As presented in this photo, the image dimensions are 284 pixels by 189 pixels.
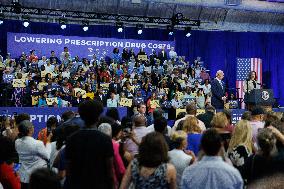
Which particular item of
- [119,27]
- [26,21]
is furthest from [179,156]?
[119,27]

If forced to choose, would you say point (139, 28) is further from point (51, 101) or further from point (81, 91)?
point (51, 101)

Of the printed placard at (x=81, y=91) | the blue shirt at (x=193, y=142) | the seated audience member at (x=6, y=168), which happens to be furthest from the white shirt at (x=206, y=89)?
the seated audience member at (x=6, y=168)

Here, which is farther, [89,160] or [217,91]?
[217,91]

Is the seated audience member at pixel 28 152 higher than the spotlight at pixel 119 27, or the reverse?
the spotlight at pixel 119 27

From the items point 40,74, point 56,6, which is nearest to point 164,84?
point 40,74

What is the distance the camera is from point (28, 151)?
5230mm

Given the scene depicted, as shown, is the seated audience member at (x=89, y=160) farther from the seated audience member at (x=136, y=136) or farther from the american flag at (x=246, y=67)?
the american flag at (x=246, y=67)

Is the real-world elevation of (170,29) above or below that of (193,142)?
above

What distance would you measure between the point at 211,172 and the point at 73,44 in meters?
16.5

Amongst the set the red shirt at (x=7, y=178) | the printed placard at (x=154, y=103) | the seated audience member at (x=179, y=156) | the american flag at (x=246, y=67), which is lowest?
the red shirt at (x=7, y=178)

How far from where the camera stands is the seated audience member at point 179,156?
4.35m

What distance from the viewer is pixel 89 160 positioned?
3.67 m

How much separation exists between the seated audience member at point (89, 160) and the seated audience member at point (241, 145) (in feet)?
5.58

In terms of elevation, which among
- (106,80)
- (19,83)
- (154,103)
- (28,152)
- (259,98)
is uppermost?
(106,80)
